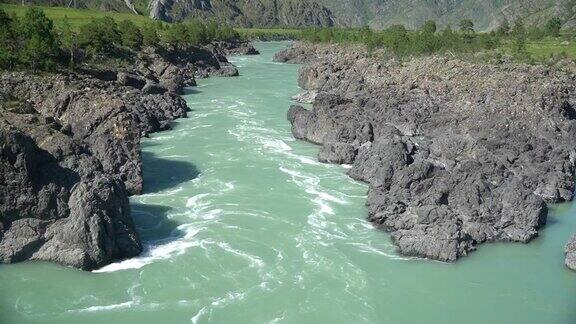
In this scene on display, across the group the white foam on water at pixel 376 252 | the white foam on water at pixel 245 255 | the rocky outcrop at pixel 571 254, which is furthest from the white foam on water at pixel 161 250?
the rocky outcrop at pixel 571 254

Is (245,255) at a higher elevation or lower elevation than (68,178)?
lower

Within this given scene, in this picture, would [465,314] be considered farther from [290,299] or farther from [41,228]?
[41,228]

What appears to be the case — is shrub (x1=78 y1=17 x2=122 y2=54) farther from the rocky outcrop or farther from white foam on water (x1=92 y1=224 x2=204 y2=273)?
the rocky outcrop

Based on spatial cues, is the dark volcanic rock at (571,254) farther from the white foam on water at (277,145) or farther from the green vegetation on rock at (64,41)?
the green vegetation on rock at (64,41)

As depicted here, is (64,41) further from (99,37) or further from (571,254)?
(571,254)

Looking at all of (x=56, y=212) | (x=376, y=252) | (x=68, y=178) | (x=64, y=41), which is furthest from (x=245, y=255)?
(x=64, y=41)

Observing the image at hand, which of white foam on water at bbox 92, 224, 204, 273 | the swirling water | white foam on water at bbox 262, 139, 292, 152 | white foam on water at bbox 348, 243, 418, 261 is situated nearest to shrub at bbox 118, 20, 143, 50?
white foam on water at bbox 262, 139, 292, 152

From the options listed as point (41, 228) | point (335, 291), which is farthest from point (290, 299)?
point (41, 228)

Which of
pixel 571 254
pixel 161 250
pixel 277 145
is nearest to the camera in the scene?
pixel 571 254

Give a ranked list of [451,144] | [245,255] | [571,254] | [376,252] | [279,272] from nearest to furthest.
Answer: [279,272], [571,254], [245,255], [376,252], [451,144]
